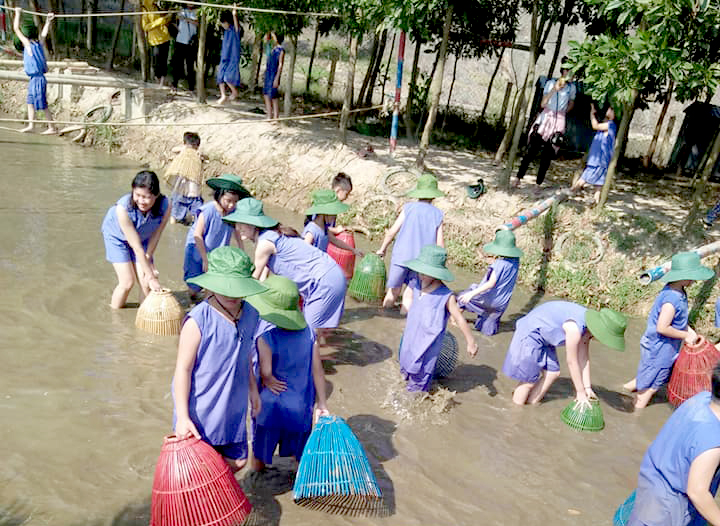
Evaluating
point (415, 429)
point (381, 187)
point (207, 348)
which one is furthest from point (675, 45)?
point (207, 348)

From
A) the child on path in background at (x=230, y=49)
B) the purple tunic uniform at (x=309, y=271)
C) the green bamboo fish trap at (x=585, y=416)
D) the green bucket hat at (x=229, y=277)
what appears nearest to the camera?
the green bucket hat at (x=229, y=277)

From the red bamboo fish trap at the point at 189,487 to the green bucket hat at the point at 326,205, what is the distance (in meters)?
2.97

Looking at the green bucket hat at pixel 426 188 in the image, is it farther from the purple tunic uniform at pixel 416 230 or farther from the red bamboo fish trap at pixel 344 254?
the red bamboo fish trap at pixel 344 254

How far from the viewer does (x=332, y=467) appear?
3.79m

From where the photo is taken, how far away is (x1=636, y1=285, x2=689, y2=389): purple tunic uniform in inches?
227

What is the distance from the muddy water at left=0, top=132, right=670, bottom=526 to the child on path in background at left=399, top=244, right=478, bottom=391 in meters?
0.45

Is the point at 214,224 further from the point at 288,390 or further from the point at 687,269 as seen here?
the point at 687,269

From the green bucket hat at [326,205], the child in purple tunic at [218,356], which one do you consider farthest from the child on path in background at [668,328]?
the child in purple tunic at [218,356]

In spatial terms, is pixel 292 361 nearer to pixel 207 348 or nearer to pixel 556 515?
pixel 207 348

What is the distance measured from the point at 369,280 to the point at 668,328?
312cm

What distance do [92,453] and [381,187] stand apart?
719 cm

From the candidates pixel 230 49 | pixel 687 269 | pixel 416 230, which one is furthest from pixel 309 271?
pixel 230 49

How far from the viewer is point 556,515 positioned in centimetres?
448

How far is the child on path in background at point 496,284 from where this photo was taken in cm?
670
